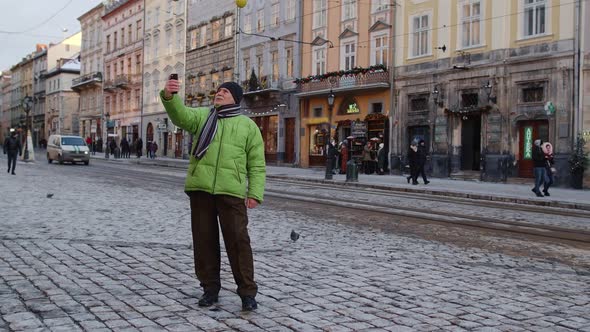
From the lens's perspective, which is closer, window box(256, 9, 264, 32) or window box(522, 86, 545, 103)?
window box(522, 86, 545, 103)

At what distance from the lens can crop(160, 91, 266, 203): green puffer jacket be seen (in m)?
4.55

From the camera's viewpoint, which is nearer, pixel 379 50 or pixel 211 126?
pixel 211 126

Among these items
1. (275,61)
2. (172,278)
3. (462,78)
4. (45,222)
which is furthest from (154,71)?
(172,278)

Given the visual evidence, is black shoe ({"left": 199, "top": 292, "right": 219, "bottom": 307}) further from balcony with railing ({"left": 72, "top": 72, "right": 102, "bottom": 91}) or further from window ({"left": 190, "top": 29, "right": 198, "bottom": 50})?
balcony with railing ({"left": 72, "top": 72, "right": 102, "bottom": 91})

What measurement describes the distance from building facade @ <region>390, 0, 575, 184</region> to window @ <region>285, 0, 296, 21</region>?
31.5ft

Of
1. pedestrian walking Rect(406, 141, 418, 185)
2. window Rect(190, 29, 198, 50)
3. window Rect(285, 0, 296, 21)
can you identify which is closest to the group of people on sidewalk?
pedestrian walking Rect(406, 141, 418, 185)

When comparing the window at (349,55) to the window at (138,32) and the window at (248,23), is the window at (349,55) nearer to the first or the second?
the window at (248,23)

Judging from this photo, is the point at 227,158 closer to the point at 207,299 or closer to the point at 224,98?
the point at 224,98

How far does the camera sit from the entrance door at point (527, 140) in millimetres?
23359

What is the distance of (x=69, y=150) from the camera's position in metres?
33.5

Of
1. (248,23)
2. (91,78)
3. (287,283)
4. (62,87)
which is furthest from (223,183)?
(62,87)

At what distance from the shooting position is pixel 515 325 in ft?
14.4

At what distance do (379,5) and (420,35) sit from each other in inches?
135

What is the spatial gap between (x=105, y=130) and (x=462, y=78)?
48.1 m
